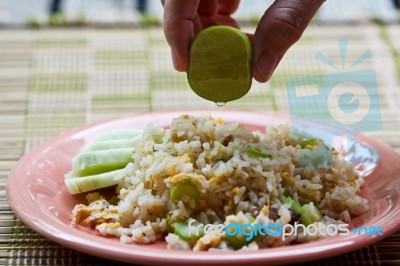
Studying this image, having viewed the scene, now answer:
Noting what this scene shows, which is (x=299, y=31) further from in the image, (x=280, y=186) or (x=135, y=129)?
(x=135, y=129)

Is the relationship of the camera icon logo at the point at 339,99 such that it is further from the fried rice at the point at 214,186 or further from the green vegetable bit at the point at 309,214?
the green vegetable bit at the point at 309,214

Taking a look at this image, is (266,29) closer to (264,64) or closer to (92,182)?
(264,64)

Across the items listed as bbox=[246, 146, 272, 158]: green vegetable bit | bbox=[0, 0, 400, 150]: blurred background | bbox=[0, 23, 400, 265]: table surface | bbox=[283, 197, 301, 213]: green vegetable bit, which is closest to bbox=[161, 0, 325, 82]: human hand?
bbox=[246, 146, 272, 158]: green vegetable bit

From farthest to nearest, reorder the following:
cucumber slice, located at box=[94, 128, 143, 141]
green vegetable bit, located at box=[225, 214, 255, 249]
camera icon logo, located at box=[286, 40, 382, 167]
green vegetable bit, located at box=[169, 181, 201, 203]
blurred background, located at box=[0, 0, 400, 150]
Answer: blurred background, located at box=[0, 0, 400, 150], camera icon logo, located at box=[286, 40, 382, 167], cucumber slice, located at box=[94, 128, 143, 141], green vegetable bit, located at box=[169, 181, 201, 203], green vegetable bit, located at box=[225, 214, 255, 249]

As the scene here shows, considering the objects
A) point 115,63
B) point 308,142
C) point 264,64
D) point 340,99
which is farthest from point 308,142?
point 115,63

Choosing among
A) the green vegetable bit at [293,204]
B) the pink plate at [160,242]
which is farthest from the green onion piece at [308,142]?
the green vegetable bit at [293,204]

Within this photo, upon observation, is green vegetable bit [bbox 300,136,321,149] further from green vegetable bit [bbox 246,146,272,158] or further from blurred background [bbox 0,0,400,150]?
blurred background [bbox 0,0,400,150]

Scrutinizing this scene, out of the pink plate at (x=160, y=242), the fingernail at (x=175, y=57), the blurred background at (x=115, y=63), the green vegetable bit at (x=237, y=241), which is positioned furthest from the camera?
the blurred background at (x=115, y=63)
